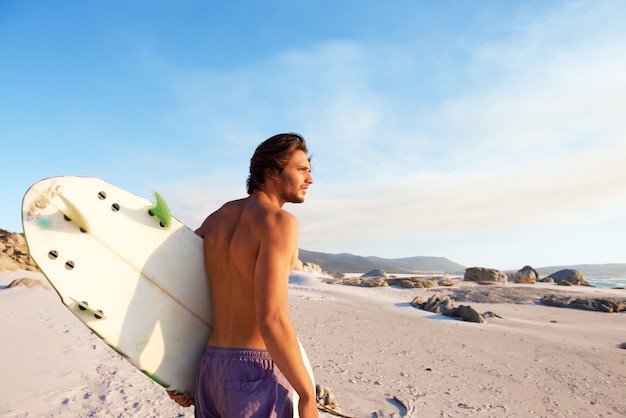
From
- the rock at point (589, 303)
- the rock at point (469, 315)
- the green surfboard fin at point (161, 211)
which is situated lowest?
the rock at point (469, 315)

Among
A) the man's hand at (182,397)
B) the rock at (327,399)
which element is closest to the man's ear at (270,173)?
the man's hand at (182,397)


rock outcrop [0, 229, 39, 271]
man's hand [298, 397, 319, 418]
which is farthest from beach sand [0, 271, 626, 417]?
rock outcrop [0, 229, 39, 271]

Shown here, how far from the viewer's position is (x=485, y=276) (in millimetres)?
22641

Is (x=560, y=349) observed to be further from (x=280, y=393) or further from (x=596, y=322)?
(x=280, y=393)

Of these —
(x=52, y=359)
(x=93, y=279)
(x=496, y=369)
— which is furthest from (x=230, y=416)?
(x=496, y=369)

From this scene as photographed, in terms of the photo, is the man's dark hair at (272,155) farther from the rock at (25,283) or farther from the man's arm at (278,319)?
the rock at (25,283)

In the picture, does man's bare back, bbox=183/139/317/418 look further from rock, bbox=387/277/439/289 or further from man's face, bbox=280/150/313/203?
rock, bbox=387/277/439/289

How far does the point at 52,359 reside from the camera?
183 inches

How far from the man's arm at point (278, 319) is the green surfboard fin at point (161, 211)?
2.50ft

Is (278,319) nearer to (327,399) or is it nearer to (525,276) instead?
(327,399)

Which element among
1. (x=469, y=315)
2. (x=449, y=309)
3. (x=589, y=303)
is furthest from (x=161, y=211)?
(x=589, y=303)

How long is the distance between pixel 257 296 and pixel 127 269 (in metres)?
0.85

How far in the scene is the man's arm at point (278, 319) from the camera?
1485mm

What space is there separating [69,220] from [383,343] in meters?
5.64
